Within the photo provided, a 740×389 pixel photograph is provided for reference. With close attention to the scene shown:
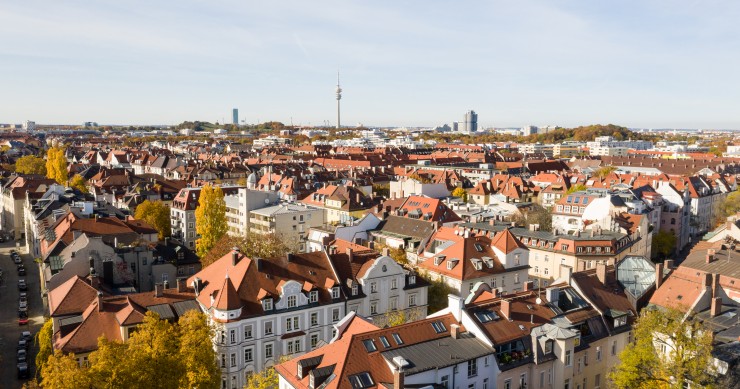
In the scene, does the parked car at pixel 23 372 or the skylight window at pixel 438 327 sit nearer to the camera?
the skylight window at pixel 438 327

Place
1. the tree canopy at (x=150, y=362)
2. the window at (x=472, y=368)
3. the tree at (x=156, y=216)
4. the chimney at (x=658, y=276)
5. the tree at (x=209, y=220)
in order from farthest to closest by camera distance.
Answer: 1. the tree at (x=156, y=216)
2. the tree at (x=209, y=220)
3. the chimney at (x=658, y=276)
4. the window at (x=472, y=368)
5. the tree canopy at (x=150, y=362)

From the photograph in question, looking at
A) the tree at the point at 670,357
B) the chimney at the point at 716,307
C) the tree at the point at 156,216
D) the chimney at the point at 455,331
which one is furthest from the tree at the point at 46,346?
the chimney at the point at 716,307

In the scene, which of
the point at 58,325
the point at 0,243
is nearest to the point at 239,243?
the point at 58,325

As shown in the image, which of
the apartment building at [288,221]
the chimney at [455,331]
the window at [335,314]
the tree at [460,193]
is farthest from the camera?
the tree at [460,193]

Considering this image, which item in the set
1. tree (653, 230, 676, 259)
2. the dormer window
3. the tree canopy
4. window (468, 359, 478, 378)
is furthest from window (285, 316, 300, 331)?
tree (653, 230, 676, 259)

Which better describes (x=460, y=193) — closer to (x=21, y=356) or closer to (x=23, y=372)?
(x=21, y=356)

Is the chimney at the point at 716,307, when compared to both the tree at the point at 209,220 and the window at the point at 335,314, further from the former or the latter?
the tree at the point at 209,220

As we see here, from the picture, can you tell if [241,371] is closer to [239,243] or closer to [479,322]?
[479,322]

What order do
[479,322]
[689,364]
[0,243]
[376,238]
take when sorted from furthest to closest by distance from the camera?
[0,243], [376,238], [479,322], [689,364]
